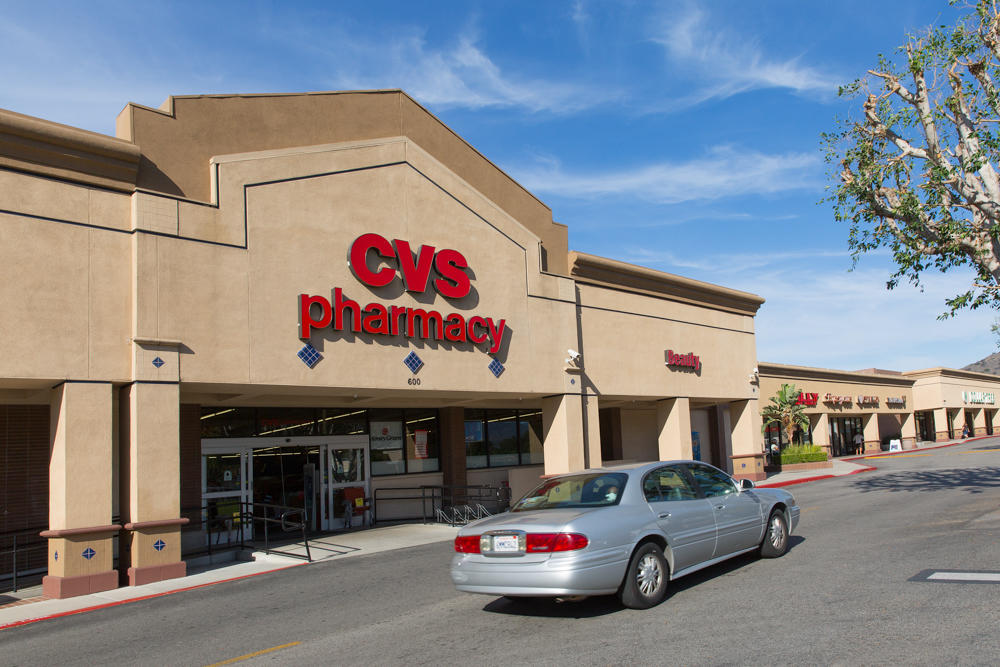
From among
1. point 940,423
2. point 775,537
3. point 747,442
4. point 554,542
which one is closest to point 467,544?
point 554,542

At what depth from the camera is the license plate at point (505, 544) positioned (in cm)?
766

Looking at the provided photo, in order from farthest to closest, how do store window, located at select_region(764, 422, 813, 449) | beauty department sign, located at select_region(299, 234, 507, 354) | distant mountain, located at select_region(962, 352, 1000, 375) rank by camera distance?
1. distant mountain, located at select_region(962, 352, 1000, 375)
2. store window, located at select_region(764, 422, 813, 449)
3. beauty department sign, located at select_region(299, 234, 507, 354)

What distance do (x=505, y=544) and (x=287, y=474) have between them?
12.8 metres

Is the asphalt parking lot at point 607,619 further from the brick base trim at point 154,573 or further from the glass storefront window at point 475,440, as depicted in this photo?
the glass storefront window at point 475,440

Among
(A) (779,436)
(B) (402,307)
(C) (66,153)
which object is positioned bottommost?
(A) (779,436)

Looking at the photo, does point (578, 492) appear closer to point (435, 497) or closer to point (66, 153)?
point (66, 153)

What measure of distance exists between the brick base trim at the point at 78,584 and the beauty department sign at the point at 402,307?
5.25m

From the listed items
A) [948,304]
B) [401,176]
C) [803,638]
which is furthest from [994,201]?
[803,638]

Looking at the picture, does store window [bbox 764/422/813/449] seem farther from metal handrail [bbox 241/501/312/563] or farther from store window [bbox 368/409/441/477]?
metal handrail [bbox 241/501/312/563]

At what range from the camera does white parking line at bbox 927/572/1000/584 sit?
821 centimetres

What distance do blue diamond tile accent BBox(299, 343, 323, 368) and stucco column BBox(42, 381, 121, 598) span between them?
138 inches

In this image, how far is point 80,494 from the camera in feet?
39.5

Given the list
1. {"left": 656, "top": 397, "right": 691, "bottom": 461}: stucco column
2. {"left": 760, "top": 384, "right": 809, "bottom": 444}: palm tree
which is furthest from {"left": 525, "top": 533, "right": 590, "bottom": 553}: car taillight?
{"left": 760, "top": 384, "right": 809, "bottom": 444}: palm tree

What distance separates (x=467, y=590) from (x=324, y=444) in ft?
41.1
